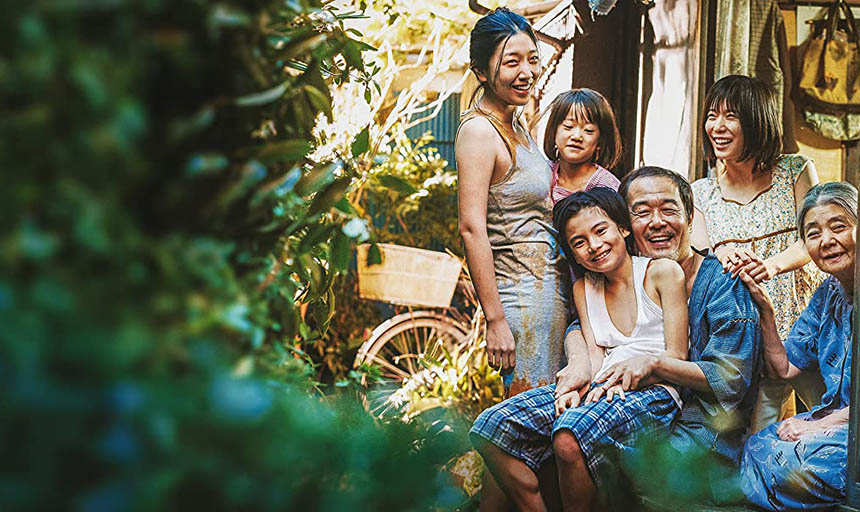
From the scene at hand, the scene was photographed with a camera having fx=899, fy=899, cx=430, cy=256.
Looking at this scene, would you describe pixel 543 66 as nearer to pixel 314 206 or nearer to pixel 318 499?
pixel 314 206

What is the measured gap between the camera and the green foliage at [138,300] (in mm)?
436

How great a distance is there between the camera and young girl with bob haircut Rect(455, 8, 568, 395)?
126 inches

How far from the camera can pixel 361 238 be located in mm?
1145

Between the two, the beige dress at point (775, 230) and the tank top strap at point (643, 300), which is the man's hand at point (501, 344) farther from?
the beige dress at point (775, 230)

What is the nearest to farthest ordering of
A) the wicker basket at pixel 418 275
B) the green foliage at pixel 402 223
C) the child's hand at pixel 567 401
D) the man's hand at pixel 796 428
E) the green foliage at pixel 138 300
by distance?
the green foliage at pixel 138 300 → the man's hand at pixel 796 428 → the child's hand at pixel 567 401 → the wicker basket at pixel 418 275 → the green foliage at pixel 402 223

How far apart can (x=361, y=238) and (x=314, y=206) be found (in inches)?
3.7

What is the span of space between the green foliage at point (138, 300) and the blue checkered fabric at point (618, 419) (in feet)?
7.28

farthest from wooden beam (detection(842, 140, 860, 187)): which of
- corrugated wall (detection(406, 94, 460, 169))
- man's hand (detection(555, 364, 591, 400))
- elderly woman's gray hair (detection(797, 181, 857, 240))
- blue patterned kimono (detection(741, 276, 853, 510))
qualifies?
corrugated wall (detection(406, 94, 460, 169))

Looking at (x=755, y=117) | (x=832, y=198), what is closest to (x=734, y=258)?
(x=832, y=198)

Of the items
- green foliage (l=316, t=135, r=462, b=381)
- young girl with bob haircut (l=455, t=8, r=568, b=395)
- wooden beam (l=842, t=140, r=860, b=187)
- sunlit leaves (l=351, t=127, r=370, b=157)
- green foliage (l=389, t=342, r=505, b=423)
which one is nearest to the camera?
sunlit leaves (l=351, t=127, r=370, b=157)

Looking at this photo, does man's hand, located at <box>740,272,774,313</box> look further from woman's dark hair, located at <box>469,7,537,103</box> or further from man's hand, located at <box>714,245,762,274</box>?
woman's dark hair, located at <box>469,7,537,103</box>

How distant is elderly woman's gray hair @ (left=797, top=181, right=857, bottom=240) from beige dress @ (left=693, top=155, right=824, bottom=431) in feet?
0.38

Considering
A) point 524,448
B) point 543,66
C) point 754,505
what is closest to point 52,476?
point 524,448

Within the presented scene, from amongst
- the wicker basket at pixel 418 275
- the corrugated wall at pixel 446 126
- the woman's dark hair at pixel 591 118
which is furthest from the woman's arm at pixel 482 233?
the corrugated wall at pixel 446 126
